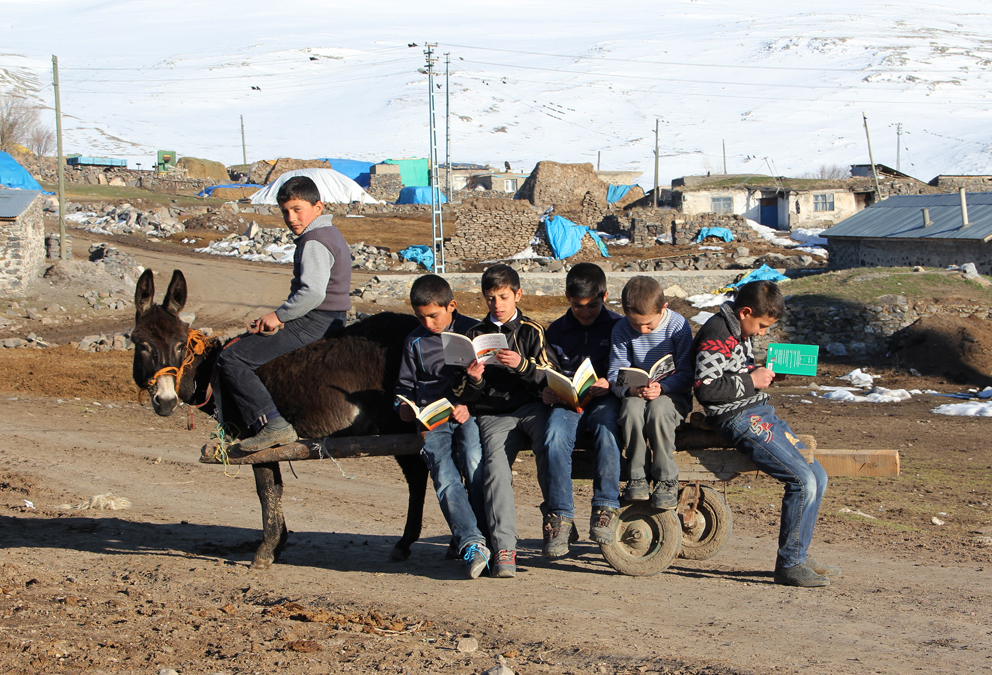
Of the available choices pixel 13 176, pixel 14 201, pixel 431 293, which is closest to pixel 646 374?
pixel 431 293

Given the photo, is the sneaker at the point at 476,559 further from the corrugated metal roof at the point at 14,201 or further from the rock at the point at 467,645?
the corrugated metal roof at the point at 14,201

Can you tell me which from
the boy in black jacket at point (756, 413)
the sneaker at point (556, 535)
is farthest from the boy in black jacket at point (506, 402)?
the boy in black jacket at point (756, 413)

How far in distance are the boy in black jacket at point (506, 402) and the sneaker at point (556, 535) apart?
0.79 feet

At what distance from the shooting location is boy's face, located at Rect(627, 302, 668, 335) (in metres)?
5.19

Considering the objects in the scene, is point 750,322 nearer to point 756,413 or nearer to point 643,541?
point 756,413

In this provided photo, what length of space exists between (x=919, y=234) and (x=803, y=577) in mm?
23443

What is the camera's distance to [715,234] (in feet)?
143

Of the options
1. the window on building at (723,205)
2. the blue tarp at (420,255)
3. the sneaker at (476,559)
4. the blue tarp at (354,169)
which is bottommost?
the sneaker at (476,559)

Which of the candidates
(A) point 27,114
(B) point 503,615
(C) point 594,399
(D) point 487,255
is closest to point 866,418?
(C) point 594,399

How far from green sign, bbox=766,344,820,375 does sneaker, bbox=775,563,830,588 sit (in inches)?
49.6

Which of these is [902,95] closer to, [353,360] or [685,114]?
[685,114]

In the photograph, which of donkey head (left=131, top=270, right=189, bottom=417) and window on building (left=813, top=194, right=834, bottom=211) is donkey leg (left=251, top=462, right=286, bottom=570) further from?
window on building (left=813, top=194, right=834, bottom=211)

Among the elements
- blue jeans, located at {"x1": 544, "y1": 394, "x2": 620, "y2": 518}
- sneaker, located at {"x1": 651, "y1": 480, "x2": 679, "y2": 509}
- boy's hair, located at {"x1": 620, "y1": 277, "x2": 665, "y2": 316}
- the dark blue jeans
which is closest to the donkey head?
the dark blue jeans

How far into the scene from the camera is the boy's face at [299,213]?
227 inches
